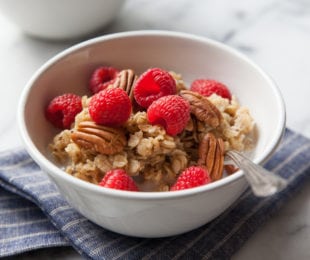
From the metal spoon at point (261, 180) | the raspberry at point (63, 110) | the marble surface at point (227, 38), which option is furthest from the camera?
the marble surface at point (227, 38)

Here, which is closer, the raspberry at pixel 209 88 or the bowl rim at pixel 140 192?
the bowl rim at pixel 140 192

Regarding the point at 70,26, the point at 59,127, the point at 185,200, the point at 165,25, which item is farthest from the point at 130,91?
the point at 165,25

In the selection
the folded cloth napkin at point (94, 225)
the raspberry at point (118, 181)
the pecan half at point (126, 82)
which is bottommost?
the folded cloth napkin at point (94, 225)

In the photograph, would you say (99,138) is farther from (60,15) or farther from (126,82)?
(60,15)

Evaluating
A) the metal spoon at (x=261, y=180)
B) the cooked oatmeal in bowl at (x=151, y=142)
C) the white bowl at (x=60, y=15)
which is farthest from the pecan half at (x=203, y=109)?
the white bowl at (x=60, y=15)

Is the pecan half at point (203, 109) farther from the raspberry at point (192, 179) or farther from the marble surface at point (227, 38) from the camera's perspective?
the marble surface at point (227, 38)

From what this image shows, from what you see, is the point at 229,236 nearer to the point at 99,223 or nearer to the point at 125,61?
the point at 99,223

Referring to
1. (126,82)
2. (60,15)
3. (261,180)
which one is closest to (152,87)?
(126,82)
